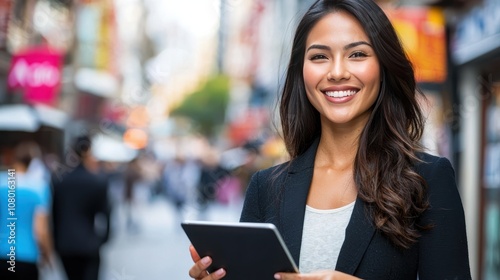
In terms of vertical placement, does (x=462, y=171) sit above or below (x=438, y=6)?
below

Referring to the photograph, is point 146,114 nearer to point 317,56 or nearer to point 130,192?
point 130,192

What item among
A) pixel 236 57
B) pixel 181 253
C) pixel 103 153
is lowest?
pixel 181 253

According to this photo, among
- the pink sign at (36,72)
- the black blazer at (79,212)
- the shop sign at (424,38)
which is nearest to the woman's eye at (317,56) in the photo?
the black blazer at (79,212)

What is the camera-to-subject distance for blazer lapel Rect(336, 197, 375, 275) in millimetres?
1857

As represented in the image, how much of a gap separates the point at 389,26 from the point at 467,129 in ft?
17.8

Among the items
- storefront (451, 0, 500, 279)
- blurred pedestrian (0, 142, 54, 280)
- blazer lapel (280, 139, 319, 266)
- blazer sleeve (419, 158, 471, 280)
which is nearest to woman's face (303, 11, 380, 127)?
blazer lapel (280, 139, 319, 266)

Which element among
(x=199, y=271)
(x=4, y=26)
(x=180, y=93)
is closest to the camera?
(x=199, y=271)

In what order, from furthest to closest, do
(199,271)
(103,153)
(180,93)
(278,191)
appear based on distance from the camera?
1. (180,93)
2. (103,153)
3. (278,191)
4. (199,271)

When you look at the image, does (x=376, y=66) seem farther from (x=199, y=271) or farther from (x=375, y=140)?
(x=199, y=271)

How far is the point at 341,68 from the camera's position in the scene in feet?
6.36

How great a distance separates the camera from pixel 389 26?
1986 mm

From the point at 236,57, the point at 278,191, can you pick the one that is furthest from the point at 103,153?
the point at 236,57

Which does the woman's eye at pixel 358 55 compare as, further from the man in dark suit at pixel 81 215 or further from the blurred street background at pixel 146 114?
the man in dark suit at pixel 81 215

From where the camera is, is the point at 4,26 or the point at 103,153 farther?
the point at 103,153
